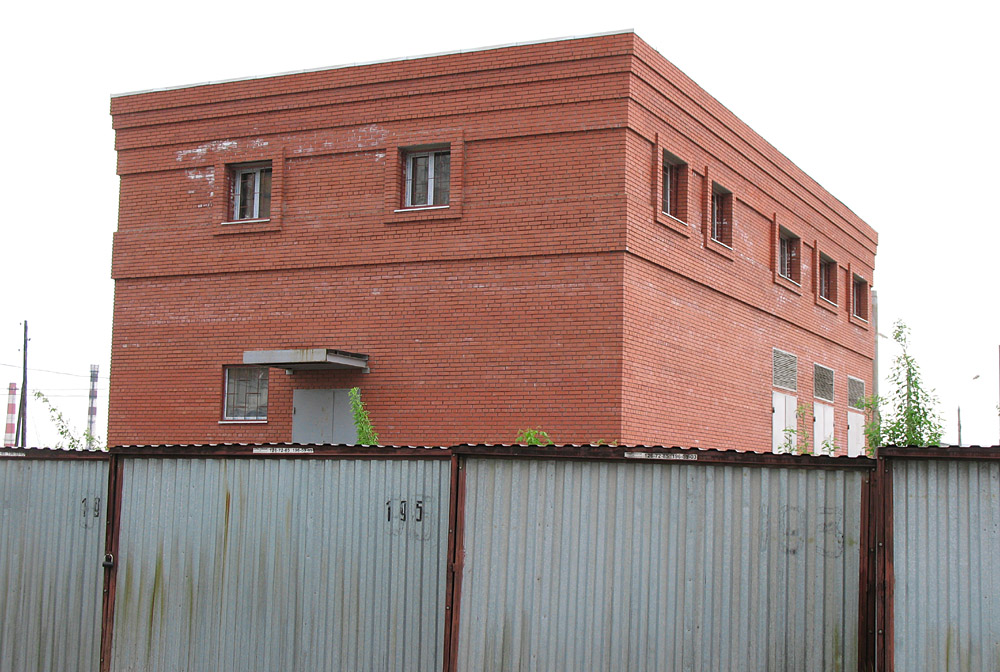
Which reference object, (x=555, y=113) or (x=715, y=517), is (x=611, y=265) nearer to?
(x=555, y=113)

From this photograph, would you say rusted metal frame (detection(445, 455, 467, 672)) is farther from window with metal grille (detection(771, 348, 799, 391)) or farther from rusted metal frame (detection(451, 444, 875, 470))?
window with metal grille (detection(771, 348, 799, 391))

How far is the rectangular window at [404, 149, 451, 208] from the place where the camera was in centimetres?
2127

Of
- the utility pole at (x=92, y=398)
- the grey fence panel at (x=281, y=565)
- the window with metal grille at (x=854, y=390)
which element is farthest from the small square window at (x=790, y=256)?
the utility pole at (x=92, y=398)

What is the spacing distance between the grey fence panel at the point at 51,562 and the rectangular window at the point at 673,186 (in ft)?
41.3

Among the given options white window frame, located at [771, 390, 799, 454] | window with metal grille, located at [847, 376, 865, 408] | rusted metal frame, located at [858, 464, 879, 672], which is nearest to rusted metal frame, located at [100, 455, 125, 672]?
rusted metal frame, located at [858, 464, 879, 672]

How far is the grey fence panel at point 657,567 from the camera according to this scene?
909cm

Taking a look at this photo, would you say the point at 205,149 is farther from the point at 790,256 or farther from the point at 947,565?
the point at 947,565

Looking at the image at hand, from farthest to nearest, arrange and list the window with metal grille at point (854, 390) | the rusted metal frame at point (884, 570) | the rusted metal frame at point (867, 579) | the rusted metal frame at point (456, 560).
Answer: the window with metal grille at point (854, 390) → the rusted metal frame at point (456, 560) → the rusted metal frame at point (867, 579) → the rusted metal frame at point (884, 570)

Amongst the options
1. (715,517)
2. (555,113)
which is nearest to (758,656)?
(715,517)

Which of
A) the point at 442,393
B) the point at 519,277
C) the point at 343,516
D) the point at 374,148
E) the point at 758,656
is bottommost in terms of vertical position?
the point at 758,656

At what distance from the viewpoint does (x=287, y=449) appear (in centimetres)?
1120

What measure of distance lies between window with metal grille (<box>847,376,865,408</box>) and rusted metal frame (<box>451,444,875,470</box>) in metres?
22.2

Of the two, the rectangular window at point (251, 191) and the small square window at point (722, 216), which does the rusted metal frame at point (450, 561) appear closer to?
the rectangular window at point (251, 191)

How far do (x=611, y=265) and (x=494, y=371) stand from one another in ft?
8.96
